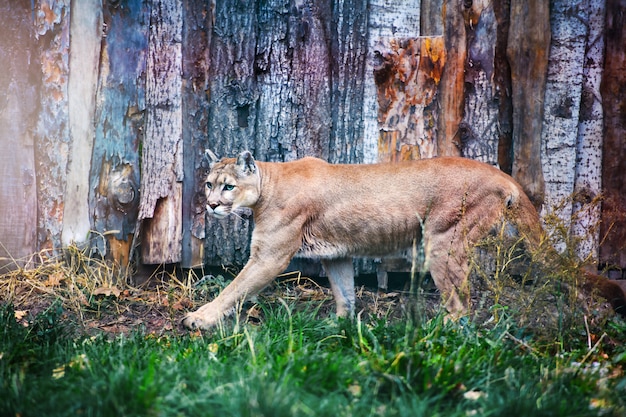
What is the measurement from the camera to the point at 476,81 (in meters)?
6.26

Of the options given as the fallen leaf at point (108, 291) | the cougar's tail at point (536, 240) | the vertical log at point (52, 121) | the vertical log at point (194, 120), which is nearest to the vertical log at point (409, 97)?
the cougar's tail at point (536, 240)

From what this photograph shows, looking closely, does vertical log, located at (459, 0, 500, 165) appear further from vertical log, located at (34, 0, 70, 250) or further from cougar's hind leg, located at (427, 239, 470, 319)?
vertical log, located at (34, 0, 70, 250)

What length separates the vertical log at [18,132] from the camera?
Result: 6.12 m

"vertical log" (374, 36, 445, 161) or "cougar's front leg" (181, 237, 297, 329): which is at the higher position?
"vertical log" (374, 36, 445, 161)

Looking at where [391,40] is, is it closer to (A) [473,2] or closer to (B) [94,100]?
(A) [473,2]

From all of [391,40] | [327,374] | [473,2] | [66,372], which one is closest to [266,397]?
[327,374]

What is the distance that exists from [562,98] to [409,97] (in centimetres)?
142

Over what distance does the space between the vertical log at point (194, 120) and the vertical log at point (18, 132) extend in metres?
1.35

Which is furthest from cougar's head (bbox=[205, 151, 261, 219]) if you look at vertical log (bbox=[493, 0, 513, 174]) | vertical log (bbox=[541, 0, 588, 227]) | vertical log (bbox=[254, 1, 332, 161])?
vertical log (bbox=[541, 0, 588, 227])

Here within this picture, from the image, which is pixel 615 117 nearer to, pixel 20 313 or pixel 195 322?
pixel 195 322

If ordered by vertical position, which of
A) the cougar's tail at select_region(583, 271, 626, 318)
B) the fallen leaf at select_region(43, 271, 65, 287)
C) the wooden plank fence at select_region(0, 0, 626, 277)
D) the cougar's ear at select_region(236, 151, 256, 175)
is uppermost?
the wooden plank fence at select_region(0, 0, 626, 277)

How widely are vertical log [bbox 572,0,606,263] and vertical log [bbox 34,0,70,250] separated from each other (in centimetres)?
478

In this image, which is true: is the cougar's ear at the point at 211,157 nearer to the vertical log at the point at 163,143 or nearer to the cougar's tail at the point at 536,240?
the vertical log at the point at 163,143

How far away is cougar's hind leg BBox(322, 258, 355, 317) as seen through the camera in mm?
6238
